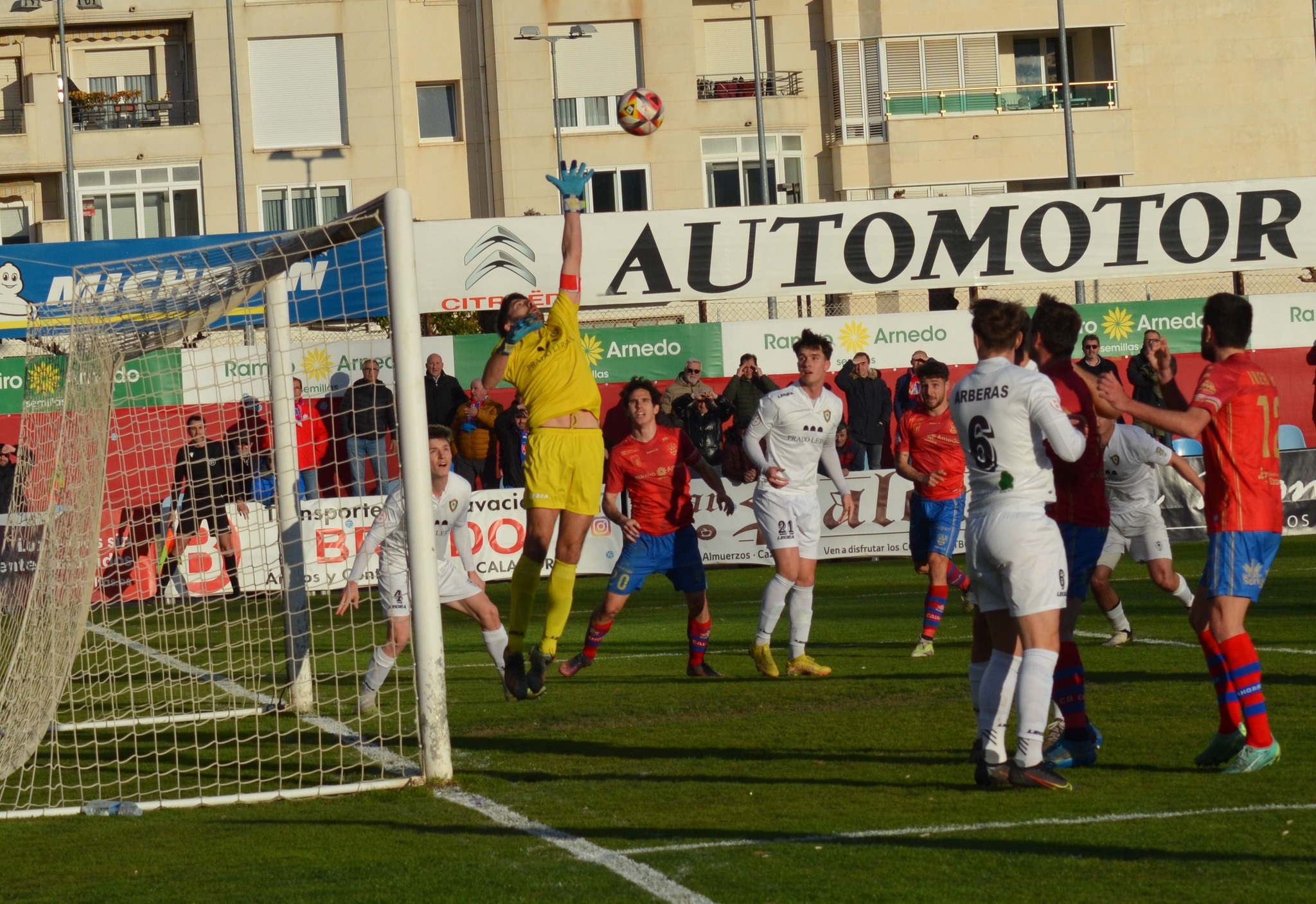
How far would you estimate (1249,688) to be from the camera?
736 cm

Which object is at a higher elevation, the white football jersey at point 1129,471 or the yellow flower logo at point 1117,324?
the yellow flower logo at point 1117,324

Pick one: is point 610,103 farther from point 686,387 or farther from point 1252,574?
point 1252,574

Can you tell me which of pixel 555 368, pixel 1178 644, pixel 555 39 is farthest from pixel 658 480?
pixel 555 39

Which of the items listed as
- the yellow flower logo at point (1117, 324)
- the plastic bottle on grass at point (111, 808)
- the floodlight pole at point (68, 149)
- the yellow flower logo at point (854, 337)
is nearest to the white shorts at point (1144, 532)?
the plastic bottle on grass at point (111, 808)

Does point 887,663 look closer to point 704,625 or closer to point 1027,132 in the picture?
point 704,625

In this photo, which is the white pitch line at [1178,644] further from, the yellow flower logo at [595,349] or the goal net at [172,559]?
the yellow flower logo at [595,349]

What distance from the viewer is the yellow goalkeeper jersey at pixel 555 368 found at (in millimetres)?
9617

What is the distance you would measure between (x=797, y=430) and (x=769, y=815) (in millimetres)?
4950

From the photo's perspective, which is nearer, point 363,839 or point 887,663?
point 363,839

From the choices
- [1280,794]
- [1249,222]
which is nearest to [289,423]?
[1280,794]

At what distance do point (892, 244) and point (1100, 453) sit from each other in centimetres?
1600

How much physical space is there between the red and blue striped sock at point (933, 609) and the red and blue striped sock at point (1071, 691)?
4.31 meters

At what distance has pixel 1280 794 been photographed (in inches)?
270

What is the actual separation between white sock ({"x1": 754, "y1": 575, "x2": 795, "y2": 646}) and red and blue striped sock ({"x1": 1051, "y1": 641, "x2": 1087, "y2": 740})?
147 inches
